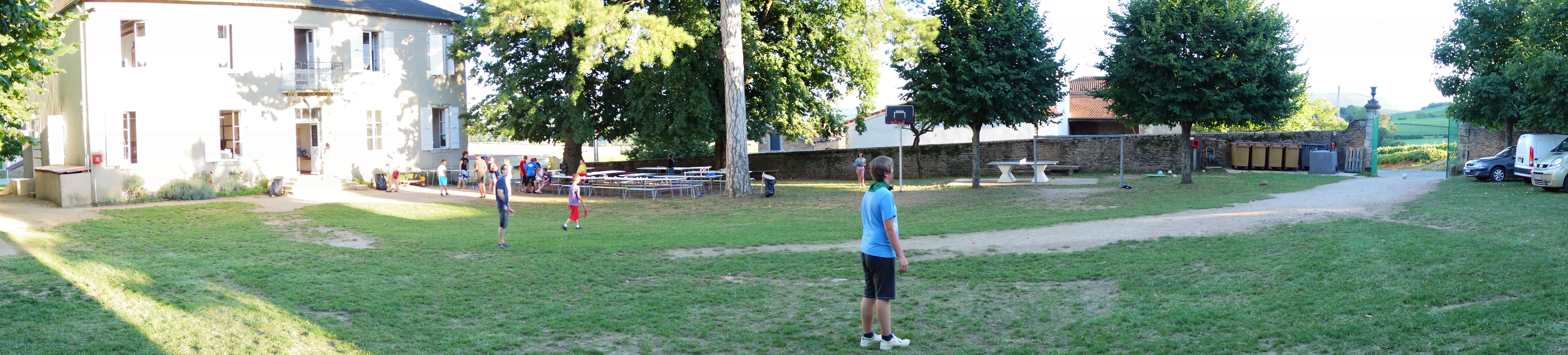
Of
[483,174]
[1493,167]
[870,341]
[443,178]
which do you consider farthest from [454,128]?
[1493,167]

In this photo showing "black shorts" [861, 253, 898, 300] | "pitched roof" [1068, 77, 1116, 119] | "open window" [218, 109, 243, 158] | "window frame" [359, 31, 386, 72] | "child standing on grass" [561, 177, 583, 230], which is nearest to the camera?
"black shorts" [861, 253, 898, 300]

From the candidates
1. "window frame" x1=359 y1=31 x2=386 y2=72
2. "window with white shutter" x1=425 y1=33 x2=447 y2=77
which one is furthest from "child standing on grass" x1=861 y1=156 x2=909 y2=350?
"window with white shutter" x1=425 y1=33 x2=447 y2=77

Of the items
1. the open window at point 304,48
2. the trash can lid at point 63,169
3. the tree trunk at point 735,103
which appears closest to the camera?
the trash can lid at point 63,169

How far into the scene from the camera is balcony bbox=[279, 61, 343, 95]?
23922 millimetres

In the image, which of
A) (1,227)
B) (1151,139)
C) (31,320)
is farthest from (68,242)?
(1151,139)

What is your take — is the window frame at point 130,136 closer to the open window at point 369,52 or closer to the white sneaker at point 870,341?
the open window at point 369,52

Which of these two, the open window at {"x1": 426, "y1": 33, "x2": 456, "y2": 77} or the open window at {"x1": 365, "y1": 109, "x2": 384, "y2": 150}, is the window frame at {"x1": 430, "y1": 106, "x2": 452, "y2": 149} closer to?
the open window at {"x1": 426, "y1": 33, "x2": 456, "y2": 77}

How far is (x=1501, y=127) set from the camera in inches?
1069

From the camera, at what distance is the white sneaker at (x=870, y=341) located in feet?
21.1

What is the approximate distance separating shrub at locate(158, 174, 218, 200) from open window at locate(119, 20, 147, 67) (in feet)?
9.66

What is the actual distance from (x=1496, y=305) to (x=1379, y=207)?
390 inches

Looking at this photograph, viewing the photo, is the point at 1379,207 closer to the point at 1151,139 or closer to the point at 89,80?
the point at 1151,139

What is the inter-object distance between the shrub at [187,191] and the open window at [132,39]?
294 cm

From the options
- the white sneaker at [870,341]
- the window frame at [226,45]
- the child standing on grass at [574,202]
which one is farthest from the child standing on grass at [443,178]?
the white sneaker at [870,341]
